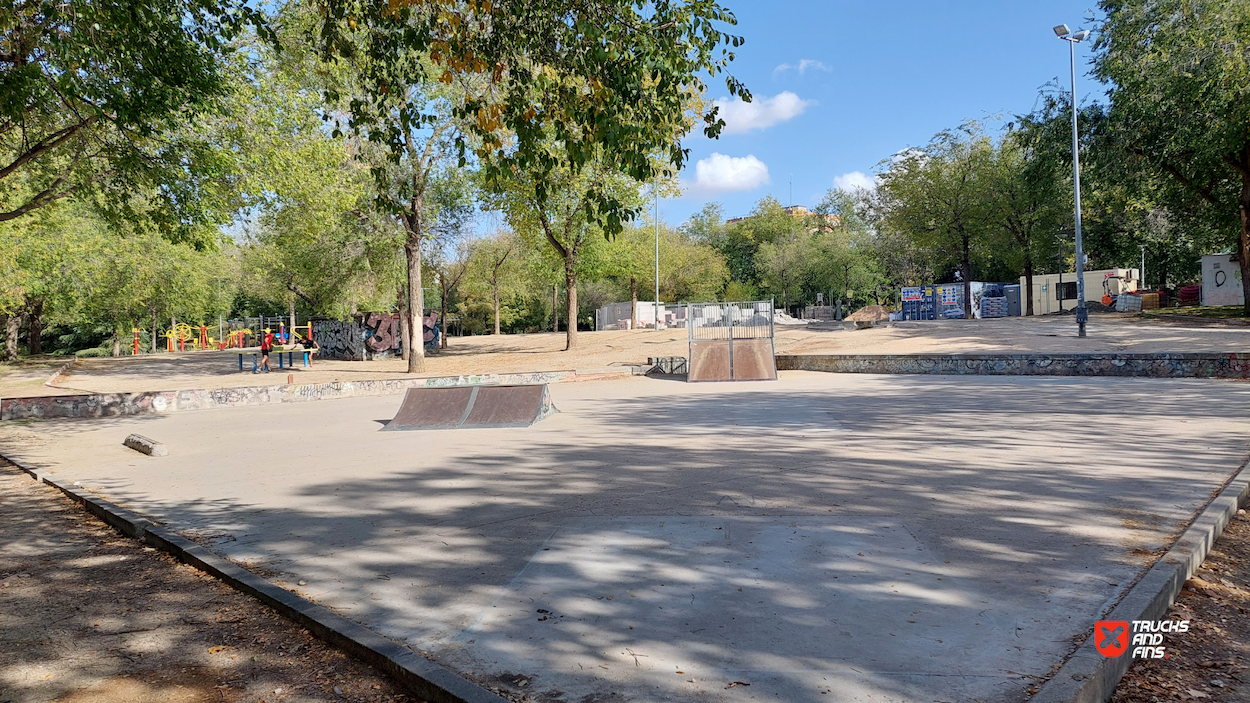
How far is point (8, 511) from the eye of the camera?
22.3 ft

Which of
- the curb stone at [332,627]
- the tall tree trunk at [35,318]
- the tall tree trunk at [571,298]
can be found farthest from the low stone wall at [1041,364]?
the tall tree trunk at [35,318]

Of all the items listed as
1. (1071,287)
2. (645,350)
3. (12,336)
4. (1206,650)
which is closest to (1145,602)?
(1206,650)

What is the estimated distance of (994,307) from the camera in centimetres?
4412

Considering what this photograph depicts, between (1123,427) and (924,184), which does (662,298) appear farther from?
(1123,427)

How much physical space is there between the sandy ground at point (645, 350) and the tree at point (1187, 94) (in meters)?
5.48

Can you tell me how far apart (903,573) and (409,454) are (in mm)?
6443

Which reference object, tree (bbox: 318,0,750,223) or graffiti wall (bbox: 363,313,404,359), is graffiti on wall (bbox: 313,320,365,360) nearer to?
graffiti wall (bbox: 363,313,404,359)

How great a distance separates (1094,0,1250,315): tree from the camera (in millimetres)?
23328

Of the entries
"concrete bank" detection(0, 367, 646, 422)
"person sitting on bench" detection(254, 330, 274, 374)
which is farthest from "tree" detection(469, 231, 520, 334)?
"concrete bank" detection(0, 367, 646, 422)

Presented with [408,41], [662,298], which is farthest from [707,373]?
[662,298]

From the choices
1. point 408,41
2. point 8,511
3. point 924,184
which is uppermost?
point 924,184

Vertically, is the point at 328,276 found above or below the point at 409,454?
above

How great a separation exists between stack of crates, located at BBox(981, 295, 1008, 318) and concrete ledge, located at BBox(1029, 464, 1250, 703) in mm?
41710

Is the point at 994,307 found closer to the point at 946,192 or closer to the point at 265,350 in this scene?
the point at 946,192
